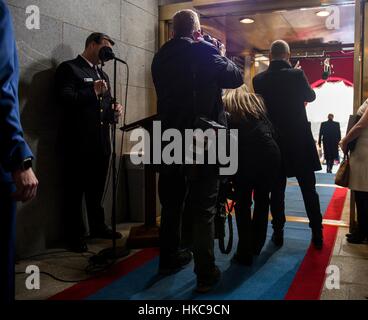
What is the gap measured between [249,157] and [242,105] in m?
0.34

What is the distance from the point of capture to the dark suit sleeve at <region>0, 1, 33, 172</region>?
1.15m

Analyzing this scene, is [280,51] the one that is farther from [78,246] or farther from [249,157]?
Result: [78,246]

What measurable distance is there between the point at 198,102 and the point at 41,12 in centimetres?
145

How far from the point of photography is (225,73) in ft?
6.98

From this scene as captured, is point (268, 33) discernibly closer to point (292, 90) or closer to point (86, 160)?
point (292, 90)

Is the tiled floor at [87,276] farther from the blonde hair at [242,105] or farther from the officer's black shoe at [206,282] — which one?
the blonde hair at [242,105]

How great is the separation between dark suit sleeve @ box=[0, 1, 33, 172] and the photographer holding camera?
110 cm

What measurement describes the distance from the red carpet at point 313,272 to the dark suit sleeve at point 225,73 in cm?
121

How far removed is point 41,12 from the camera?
2775 mm

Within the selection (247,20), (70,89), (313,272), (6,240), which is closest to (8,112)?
(6,240)

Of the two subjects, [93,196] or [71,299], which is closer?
[71,299]

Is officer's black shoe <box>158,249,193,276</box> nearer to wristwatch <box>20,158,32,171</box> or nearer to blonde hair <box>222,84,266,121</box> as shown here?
blonde hair <box>222,84,266,121</box>

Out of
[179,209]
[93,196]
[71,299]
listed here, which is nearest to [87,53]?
[93,196]

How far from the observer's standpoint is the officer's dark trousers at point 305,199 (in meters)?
2.90
